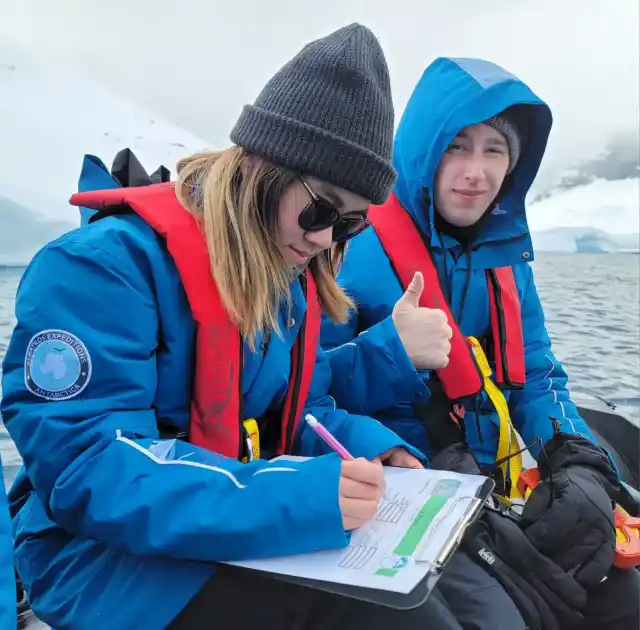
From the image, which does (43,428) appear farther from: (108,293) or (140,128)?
(140,128)

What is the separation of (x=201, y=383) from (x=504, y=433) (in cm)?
100

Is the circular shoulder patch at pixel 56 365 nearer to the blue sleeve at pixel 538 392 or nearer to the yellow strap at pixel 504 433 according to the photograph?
the yellow strap at pixel 504 433

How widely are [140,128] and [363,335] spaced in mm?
6655

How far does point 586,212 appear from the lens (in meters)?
12.4

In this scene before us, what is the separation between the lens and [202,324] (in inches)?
39.9

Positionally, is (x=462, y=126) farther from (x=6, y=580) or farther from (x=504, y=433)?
(x=6, y=580)

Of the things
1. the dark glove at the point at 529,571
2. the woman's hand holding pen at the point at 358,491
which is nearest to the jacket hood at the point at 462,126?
the dark glove at the point at 529,571

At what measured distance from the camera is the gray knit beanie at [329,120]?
104 cm

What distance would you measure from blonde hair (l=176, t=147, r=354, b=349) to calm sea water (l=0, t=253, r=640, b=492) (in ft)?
3.71

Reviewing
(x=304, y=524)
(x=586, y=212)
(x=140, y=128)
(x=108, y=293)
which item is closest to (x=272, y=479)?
(x=304, y=524)

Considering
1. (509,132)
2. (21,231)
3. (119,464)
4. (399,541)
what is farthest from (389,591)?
(21,231)

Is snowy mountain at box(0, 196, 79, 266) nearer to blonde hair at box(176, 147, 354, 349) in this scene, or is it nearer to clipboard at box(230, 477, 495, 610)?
blonde hair at box(176, 147, 354, 349)

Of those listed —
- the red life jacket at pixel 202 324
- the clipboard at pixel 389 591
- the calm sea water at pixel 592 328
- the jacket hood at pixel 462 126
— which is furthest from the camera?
the calm sea water at pixel 592 328

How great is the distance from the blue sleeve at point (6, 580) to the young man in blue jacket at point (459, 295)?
2.76 ft
